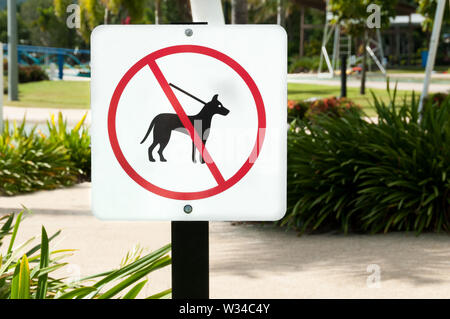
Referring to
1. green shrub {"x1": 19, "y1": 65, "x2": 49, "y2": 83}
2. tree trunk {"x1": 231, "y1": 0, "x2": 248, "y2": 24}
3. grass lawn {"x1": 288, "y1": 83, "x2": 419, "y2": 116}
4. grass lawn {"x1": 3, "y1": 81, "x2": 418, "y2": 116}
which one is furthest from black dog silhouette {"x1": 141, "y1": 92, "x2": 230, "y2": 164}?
green shrub {"x1": 19, "y1": 65, "x2": 49, "y2": 83}

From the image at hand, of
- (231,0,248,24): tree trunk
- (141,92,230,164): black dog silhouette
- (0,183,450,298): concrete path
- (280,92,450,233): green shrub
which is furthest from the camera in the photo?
(231,0,248,24): tree trunk

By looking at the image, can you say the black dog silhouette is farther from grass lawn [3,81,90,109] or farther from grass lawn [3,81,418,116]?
grass lawn [3,81,90,109]

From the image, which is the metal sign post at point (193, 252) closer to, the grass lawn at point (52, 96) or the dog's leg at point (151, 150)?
the dog's leg at point (151, 150)

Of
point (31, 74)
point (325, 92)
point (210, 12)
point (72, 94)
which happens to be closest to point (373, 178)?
point (210, 12)

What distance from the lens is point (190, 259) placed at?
1.66 metres

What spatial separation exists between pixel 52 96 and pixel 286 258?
77.4ft

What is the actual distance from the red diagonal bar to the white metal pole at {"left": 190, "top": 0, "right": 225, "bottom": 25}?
15 centimetres

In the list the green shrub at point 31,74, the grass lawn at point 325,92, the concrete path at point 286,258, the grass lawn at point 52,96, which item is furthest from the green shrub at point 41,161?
the green shrub at point 31,74

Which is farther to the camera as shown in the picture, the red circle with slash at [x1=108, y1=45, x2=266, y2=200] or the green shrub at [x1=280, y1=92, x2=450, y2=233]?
the green shrub at [x1=280, y1=92, x2=450, y2=233]

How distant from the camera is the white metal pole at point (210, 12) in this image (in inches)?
66.1

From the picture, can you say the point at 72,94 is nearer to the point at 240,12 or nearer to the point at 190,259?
the point at 240,12

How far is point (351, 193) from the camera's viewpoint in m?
6.31

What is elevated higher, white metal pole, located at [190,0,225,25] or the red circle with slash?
white metal pole, located at [190,0,225,25]

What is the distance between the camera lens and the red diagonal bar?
164cm
